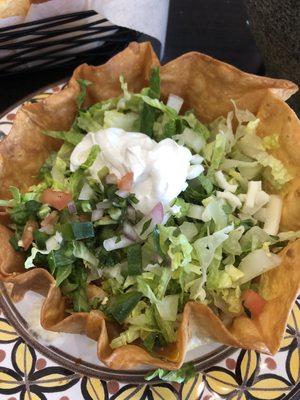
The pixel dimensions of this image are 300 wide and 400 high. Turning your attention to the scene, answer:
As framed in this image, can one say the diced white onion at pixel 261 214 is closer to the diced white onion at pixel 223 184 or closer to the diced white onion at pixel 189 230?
the diced white onion at pixel 223 184

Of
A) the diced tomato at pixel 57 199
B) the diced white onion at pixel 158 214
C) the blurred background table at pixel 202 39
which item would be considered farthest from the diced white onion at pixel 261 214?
the blurred background table at pixel 202 39

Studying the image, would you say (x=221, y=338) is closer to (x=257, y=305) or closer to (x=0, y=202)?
(x=257, y=305)

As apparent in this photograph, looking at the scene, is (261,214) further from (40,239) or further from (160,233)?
(40,239)

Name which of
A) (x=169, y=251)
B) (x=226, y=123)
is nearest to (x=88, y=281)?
(x=169, y=251)

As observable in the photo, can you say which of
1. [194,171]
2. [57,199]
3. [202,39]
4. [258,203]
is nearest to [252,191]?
[258,203]

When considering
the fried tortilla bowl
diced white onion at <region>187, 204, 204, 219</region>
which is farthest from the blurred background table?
diced white onion at <region>187, 204, 204, 219</region>

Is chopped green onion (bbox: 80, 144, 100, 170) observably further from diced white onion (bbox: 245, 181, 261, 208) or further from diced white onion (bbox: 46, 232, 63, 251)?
diced white onion (bbox: 245, 181, 261, 208)
